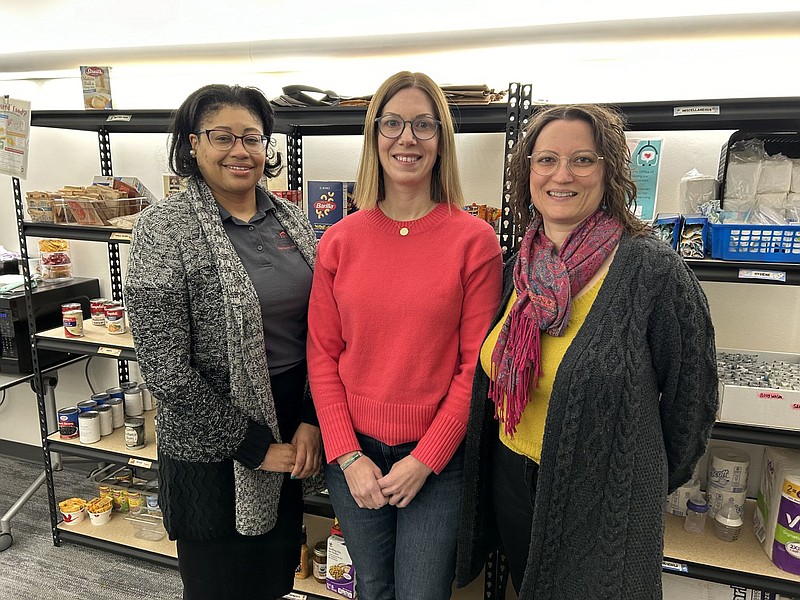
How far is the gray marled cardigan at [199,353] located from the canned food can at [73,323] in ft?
4.04

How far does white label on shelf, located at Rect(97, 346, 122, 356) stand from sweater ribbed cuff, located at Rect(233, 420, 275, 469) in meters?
1.15

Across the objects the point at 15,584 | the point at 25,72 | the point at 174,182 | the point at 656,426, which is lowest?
the point at 15,584

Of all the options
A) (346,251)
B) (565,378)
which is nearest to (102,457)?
(346,251)

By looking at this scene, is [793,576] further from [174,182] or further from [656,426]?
[174,182]

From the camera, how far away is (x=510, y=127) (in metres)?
1.67

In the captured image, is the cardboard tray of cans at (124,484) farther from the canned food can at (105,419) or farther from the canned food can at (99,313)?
the canned food can at (99,313)

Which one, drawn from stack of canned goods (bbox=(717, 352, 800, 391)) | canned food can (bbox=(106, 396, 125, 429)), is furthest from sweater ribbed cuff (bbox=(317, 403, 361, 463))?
canned food can (bbox=(106, 396, 125, 429))

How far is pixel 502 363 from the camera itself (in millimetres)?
1193

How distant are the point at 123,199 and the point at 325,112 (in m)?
1.00

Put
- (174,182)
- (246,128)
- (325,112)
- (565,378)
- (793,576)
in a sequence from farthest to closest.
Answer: (174,182), (325,112), (793,576), (246,128), (565,378)

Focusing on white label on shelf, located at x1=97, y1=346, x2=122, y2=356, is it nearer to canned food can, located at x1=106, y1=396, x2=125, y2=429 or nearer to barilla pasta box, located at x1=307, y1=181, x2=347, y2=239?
canned food can, located at x1=106, y1=396, x2=125, y2=429

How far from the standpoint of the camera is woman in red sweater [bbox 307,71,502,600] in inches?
50.8

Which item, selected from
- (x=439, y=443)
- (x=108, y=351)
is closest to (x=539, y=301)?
(x=439, y=443)

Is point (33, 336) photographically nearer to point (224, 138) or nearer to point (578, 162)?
point (224, 138)
